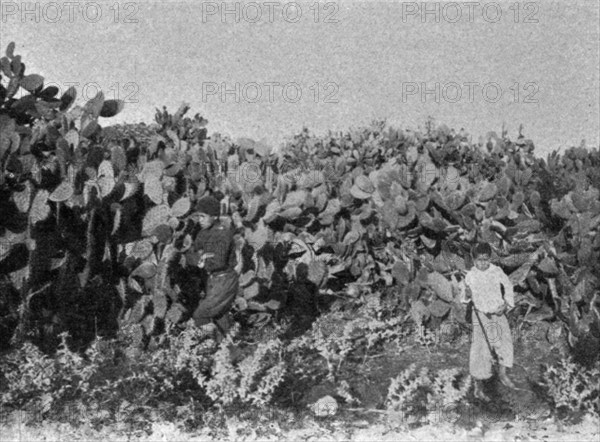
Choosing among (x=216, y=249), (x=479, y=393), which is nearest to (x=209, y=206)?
(x=216, y=249)

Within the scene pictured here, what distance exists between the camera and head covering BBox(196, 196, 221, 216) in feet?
14.1

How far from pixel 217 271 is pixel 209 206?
44cm

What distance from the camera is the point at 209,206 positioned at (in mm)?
4316

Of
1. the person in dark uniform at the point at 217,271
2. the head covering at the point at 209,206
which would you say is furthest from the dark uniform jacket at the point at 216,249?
the head covering at the point at 209,206

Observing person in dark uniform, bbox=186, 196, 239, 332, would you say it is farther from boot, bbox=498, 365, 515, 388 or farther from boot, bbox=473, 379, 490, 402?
boot, bbox=498, 365, 515, 388

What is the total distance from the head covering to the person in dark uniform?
0.45ft

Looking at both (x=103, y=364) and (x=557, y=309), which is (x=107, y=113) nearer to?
(x=103, y=364)

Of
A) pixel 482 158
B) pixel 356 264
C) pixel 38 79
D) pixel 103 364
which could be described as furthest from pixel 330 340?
pixel 482 158

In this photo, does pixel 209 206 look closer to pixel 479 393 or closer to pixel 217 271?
pixel 217 271

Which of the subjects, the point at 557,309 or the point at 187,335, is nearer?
the point at 187,335

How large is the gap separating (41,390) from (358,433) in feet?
5.61

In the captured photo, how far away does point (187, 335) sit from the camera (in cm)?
420

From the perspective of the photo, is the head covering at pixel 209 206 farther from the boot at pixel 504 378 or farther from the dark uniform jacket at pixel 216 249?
the boot at pixel 504 378

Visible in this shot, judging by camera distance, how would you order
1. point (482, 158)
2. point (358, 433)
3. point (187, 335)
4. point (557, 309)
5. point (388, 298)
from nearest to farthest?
point (358, 433)
point (187, 335)
point (557, 309)
point (388, 298)
point (482, 158)
